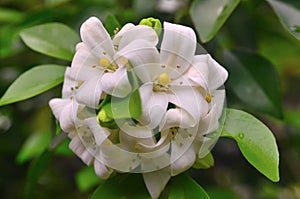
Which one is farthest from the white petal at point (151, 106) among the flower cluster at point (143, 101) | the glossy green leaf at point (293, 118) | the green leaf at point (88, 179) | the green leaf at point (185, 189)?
the glossy green leaf at point (293, 118)

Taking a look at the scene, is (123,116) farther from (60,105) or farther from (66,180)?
(66,180)

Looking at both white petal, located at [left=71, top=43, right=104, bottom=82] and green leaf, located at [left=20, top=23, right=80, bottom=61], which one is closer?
white petal, located at [left=71, top=43, right=104, bottom=82]

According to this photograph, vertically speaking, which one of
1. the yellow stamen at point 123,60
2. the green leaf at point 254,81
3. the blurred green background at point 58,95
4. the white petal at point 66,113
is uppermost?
the yellow stamen at point 123,60

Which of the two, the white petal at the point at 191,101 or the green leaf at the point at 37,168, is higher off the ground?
the white petal at the point at 191,101

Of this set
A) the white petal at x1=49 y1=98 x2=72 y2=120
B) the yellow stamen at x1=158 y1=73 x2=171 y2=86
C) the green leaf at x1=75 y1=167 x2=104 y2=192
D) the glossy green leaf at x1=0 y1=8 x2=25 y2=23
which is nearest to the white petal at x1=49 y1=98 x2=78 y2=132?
the white petal at x1=49 y1=98 x2=72 y2=120

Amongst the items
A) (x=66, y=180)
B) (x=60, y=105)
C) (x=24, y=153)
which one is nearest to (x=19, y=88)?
(x=60, y=105)

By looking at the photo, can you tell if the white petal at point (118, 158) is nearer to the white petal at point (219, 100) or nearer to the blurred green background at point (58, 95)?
the white petal at point (219, 100)

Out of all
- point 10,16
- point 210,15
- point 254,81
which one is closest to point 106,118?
point 210,15

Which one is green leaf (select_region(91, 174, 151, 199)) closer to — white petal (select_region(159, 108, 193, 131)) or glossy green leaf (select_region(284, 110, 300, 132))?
white petal (select_region(159, 108, 193, 131))
